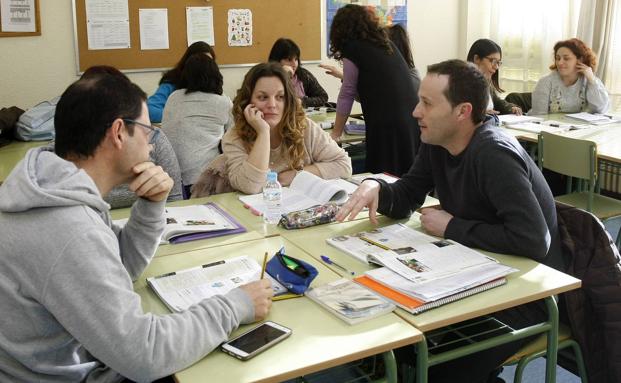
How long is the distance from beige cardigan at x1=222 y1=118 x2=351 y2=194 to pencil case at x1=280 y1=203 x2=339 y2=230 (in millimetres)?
440

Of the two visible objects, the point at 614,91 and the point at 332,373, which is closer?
the point at 332,373

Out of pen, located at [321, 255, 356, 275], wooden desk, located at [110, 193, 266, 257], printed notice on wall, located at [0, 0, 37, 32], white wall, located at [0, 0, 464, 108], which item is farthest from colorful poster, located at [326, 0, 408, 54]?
pen, located at [321, 255, 356, 275]

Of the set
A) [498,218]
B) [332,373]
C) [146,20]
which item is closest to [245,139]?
[332,373]

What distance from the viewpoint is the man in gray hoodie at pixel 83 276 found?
51.8 inches

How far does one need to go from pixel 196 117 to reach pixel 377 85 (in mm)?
1113

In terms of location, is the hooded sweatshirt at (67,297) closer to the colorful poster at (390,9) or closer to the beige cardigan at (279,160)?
the beige cardigan at (279,160)

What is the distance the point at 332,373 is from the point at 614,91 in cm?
411

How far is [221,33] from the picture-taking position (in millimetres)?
5871

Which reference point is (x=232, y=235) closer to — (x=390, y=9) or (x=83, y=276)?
(x=83, y=276)

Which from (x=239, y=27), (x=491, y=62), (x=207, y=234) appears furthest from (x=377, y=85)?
(x=239, y=27)

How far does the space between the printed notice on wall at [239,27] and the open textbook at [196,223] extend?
361 centimetres

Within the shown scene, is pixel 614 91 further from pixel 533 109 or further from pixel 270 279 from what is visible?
pixel 270 279

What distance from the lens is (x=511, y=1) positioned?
650 centimetres

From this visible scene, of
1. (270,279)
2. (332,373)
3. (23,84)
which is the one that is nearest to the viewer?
(270,279)
